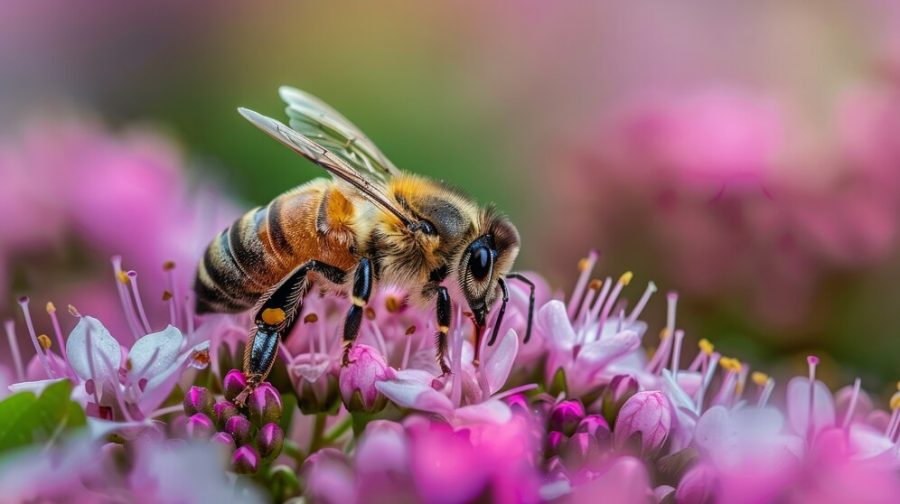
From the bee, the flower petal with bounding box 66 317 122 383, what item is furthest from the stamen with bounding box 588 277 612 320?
the flower petal with bounding box 66 317 122 383

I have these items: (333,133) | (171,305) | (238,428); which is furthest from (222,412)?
(333,133)

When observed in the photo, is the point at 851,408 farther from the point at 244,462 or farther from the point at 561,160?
the point at 561,160

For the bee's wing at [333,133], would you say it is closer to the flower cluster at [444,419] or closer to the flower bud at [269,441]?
the flower cluster at [444,419]

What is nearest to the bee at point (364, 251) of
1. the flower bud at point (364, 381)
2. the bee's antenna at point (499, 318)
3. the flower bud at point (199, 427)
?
the bee's antenna at point (499, 318)

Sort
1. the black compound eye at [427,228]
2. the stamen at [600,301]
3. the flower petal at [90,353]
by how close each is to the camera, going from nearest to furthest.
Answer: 1. the flower petal at [90,353]
2. the black compound eye at [427,228]
3. the stamen at [600,301]

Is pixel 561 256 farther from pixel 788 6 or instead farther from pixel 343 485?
pixel 788 6

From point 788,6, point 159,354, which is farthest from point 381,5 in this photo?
point 159,354
